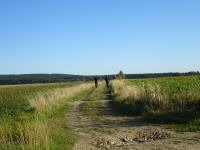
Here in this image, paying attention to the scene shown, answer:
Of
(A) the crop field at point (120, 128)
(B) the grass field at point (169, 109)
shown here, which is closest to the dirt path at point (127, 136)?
(A) the crop field at point (120, 128)

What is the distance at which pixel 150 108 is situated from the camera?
2161 centimetres

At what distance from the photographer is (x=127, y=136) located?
15023 millimetres

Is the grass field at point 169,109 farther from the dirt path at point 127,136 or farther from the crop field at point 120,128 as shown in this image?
the dirt path at point 127,136

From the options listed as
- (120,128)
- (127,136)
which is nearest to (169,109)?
(120,128)

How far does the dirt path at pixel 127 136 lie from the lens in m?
12.9

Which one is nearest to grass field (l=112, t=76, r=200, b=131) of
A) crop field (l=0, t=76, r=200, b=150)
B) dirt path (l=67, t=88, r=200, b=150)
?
crop field (l=0, t=76, r=200, b=150)

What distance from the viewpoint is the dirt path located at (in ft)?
42.3

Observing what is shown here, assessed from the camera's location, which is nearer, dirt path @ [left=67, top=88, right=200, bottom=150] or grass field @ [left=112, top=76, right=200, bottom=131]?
dirt path @ [left=67, top=88, right=200, bottom=150]

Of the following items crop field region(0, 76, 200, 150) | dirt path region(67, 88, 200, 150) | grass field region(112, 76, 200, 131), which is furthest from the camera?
grass field region(112, 76, 200, 131)

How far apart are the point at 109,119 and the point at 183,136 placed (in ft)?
20.4

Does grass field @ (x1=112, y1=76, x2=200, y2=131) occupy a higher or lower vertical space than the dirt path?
higher

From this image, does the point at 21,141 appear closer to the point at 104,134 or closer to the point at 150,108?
the point at 104,134

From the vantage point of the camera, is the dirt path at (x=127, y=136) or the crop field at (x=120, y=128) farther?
the dirt path at (x=127, y=136)

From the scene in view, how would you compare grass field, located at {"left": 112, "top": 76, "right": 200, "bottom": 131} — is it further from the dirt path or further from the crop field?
the dirt path
